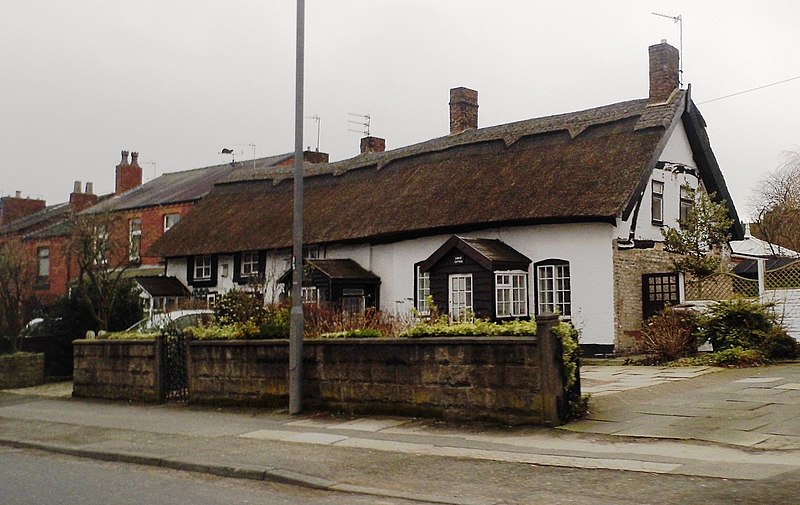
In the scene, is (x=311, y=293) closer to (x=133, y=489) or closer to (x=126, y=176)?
(x=133, y=489)

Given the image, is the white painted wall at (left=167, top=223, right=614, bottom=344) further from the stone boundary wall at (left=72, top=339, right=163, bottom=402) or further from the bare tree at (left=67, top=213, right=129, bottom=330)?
the stone boundary wall at (left=72, top=339, right=163, bottom=402)

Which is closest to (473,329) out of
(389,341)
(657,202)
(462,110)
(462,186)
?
(389,341)

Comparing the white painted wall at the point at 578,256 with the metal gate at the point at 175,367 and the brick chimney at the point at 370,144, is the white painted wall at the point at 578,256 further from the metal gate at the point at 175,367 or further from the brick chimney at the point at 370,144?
the brick chimney at the point at 370,144

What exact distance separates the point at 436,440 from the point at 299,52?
23.3ft

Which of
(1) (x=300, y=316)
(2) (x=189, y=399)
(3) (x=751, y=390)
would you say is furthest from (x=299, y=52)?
(3) (x=751, y=390)

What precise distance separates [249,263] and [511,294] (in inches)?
485

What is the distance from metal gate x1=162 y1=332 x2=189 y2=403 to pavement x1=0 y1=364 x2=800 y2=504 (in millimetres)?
1231

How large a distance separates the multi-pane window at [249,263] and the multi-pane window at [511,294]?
11.6 metres

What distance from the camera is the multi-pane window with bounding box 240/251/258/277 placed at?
105ft

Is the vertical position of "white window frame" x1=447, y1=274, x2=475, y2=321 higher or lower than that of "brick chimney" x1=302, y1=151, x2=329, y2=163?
lower

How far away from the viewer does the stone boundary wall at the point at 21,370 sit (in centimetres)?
2227

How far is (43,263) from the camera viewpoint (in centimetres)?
4462

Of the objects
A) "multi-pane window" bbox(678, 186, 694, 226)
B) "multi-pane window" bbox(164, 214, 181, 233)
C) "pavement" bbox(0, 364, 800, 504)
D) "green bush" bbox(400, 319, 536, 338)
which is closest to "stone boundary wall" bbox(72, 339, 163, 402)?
"pavement" bbox(0, 364, 800, 504)

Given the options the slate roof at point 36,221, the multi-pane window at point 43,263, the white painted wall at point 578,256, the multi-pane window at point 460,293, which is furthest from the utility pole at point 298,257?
the slate roof at point 36,221
